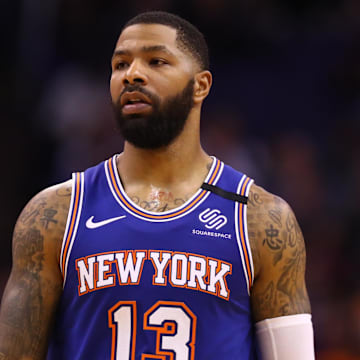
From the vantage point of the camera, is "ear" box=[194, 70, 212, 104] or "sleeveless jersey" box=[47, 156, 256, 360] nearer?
"sleeveless jersey" box=[47, 156, 256, 360]

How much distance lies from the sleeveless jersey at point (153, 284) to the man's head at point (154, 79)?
35cm

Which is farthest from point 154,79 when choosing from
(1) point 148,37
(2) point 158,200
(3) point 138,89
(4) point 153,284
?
(4) point 153,284

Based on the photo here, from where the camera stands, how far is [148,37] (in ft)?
11.9

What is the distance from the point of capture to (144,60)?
11.8 ft

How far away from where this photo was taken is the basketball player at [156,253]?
11.2ft

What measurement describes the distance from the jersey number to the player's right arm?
11.9 inches

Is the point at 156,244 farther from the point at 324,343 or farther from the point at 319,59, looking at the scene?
the point at 319,59

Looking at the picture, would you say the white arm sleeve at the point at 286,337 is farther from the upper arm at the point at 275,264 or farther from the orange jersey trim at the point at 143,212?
the orange jersey trim at the point at 143,212

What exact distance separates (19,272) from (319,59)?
5632 millimetres

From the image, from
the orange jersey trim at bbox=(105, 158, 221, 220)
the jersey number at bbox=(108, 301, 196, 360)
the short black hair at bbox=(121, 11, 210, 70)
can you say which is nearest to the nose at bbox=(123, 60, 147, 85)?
the short black hair at bbox=(121, 11, 210, 70)

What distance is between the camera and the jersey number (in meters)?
3.39

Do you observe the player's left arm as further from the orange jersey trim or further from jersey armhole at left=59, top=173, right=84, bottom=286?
jersey armhole at left=59, top=173, right=84, bottom=286

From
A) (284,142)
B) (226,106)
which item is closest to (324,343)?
(284,142)

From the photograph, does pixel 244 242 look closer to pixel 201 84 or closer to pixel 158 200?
pixel 158 200
